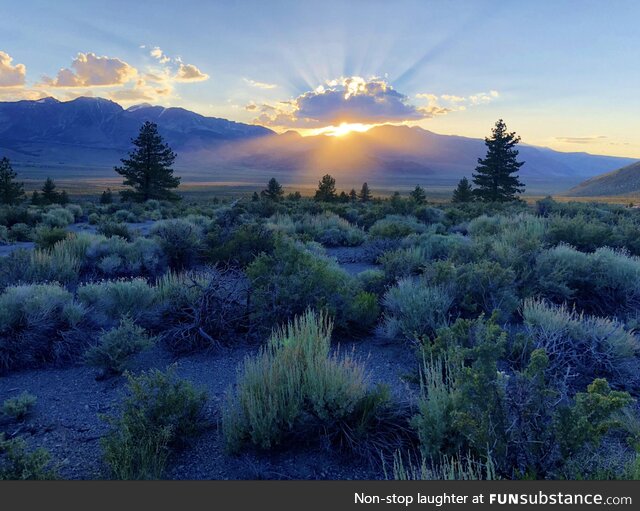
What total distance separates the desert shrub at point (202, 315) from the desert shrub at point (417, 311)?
206 centimetres

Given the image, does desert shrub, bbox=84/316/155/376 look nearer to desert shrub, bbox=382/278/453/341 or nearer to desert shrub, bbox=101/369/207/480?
desert shrub, bbox=101/369/207/480

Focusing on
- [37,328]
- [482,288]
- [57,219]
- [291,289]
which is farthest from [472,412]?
[57,219]

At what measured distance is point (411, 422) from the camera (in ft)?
11.7

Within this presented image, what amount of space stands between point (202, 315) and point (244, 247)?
13.2ft

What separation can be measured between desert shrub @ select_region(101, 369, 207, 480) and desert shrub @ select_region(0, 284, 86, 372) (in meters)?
2.21

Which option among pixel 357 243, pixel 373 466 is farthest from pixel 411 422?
pixel 357 243

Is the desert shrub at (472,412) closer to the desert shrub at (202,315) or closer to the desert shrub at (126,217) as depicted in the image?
the desert shrub at (202,315)

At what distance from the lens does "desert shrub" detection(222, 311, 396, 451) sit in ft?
12.0

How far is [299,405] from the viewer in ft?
12.4

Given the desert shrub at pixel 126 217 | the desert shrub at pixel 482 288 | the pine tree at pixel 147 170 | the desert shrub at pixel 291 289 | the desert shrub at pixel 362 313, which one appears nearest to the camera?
the desert shrub at pixel 291 289

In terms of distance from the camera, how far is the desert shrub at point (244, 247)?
9953mm

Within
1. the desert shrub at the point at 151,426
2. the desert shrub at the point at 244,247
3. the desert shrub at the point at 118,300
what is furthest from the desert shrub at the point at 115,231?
the desert shrub at the point at 151,426

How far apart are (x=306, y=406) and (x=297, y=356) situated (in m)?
0.46

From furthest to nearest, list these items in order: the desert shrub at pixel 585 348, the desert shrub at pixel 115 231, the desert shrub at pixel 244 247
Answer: the desert shrub at pixel 115 231, the desert shrub at pixel 244 247, the desert shrub at pixel 585 348
